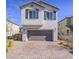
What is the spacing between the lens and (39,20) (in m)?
2.70

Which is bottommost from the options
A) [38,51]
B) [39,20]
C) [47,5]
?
[38,51]

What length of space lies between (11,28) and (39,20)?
39 centimetres

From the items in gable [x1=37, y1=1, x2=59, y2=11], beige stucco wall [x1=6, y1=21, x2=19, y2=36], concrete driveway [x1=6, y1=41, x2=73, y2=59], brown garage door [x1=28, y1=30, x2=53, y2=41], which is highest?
gable [x1=37, y1=1, x2=59, y2=11]

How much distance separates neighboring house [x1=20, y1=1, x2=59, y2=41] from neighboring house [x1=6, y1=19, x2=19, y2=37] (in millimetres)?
86

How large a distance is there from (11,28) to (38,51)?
0.47m

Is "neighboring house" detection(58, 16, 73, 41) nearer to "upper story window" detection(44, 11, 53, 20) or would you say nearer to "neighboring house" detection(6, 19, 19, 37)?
"upper story window" detection(44, 11, 53, 20)

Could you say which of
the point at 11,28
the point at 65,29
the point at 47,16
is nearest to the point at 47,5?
the point at 47,16

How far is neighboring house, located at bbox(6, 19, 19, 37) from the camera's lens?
2.68 meters

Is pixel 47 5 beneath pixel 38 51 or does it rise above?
above

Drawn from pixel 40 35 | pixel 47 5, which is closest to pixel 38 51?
pixel 40 35

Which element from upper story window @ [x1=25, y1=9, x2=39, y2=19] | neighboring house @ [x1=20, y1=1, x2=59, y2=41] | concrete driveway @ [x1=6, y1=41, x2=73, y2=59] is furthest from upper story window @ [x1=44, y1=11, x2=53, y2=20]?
concrete driveway @ [x1=6, y1=41, x2=73, y2=59]

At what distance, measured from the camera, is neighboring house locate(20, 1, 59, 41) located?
2699 millimetres

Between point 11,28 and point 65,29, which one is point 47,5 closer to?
point 65,29

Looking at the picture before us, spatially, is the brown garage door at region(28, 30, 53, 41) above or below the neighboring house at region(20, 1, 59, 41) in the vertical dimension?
below
